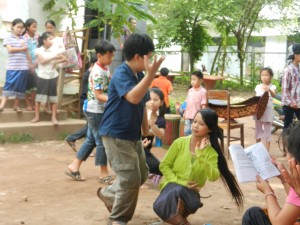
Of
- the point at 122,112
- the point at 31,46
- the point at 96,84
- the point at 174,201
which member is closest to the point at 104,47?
the point at 96,84

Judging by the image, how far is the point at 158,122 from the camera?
Answer: 22.7ft

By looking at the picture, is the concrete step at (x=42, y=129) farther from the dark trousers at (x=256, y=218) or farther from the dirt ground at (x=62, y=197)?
the dark trousers at (x=256, y=218)

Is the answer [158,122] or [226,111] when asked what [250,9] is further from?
[158,122]

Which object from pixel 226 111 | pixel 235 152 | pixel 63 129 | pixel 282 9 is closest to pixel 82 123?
pixel 63 129

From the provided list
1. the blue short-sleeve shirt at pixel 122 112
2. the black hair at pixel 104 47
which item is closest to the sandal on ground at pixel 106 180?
the black hair at pixel 104 47

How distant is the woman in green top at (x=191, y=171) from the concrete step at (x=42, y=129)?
4.92 metres

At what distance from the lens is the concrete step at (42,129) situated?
356 inches

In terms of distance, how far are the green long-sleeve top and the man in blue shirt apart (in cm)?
39

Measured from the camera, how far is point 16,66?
9.38 m

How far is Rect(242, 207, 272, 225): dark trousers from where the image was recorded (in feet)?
11.6

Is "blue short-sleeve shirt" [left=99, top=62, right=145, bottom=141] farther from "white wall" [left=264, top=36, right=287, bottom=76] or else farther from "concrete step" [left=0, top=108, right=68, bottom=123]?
"white wall" [left=264, top=36, right=287, bottom=76]

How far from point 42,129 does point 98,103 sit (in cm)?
349

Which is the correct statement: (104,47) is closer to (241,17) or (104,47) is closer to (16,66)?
(16,66)

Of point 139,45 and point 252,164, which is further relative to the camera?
point 139,45
